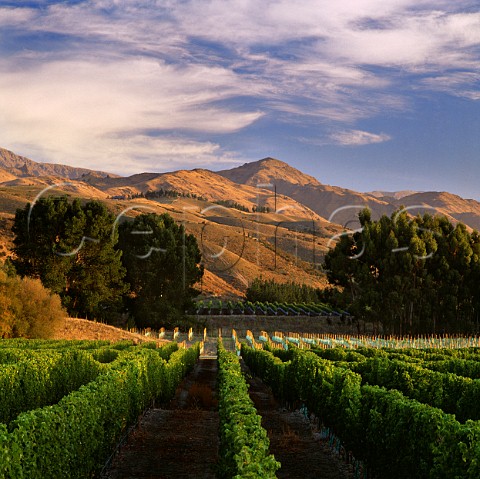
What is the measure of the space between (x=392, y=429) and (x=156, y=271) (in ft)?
213

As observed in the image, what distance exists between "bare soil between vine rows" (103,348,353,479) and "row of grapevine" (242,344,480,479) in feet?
3.40

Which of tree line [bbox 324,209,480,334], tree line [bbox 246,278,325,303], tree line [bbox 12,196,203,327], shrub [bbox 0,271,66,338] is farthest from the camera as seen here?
tree line [bbox 246,278,325,303]

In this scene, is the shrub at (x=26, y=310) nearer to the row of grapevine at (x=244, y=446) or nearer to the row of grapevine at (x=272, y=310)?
the row of grapevine at (x=272, y=310)

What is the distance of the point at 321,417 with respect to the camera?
21141 mm

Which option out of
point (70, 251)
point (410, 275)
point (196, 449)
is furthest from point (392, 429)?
point (410, 275)

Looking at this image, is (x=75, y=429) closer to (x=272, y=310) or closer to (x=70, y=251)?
(x=70, y=251)

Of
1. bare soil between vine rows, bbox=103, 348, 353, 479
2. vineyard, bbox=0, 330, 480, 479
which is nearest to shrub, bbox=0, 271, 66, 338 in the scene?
vineyard, bbox=0, 330, 480, 479

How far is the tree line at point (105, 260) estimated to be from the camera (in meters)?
68.6

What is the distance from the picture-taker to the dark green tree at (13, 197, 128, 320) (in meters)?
68.0

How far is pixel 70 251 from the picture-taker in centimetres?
6844

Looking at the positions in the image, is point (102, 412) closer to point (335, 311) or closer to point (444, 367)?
point (444, 367)

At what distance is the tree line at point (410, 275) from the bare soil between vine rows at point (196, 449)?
47.1 m

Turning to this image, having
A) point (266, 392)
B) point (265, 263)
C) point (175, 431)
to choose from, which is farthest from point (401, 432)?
point (265, 263)

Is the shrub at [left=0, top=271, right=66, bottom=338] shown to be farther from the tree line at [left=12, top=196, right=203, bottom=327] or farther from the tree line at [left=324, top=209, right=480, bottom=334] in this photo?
the tree line at [left=324, top=209, right=480, bottom=334]
